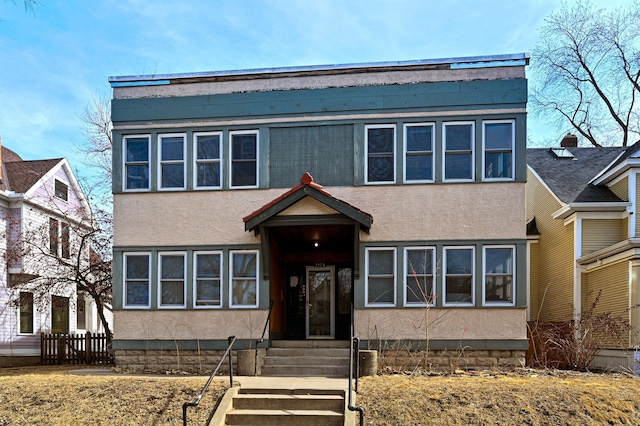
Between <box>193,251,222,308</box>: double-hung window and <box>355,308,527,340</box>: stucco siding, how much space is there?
11.6 feet

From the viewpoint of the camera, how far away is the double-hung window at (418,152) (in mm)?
14352

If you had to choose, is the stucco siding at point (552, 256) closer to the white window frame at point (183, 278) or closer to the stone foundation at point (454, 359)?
the stone foundation at point (454, 359)

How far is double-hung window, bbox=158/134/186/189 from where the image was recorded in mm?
15031

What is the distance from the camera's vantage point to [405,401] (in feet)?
33.3

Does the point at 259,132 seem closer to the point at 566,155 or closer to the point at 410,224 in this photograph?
A: the point at 410,224

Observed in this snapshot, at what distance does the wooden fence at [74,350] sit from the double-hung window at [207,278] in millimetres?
5257

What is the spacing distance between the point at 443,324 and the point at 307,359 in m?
3.21

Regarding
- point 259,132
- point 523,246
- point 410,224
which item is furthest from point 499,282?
point 259,132

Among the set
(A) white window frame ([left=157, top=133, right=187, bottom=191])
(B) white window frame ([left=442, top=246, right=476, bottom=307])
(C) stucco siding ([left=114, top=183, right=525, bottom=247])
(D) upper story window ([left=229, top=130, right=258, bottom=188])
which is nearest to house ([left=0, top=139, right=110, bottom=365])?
(C) stucco siding ([left=114, top=183, right=525, bottom=247])

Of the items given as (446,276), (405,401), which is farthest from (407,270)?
(405,401)

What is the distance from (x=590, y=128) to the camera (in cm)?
3222

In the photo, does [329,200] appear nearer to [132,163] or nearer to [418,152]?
[418,152]

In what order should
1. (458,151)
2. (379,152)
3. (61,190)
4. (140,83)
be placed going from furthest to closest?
(61,190) < (140,83) < (379,152) < (458,151)

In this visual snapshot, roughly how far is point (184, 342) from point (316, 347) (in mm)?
3199
